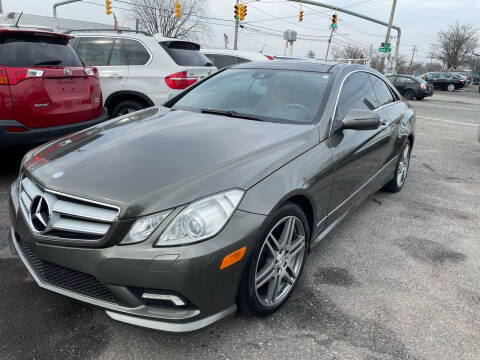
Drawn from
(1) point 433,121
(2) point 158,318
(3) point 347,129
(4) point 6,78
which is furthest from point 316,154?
(1) point 433,121

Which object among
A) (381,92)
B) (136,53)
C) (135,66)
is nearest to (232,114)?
(381,92)

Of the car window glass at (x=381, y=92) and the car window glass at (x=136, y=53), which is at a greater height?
the car window glass at (x=136, y=53)

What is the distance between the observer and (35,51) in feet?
13.7

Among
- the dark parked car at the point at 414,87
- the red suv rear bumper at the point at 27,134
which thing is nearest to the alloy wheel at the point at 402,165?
the red suv rear bumper at the point at 27,134

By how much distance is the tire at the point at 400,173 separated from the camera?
439cm

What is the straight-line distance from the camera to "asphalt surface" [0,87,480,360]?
200 cm

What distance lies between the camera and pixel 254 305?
2.06m

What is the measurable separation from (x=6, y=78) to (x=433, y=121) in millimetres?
11282

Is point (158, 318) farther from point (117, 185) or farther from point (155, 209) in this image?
point (117, 185)

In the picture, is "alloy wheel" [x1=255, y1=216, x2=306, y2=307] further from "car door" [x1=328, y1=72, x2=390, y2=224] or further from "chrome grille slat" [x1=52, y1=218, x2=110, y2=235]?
"chrome grille slat" [x1=52, y1=218, x2=110, y2=235]

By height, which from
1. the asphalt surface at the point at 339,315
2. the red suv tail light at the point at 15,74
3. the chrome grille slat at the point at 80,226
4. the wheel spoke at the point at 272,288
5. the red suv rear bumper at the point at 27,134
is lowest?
the asphalt surface at the point at 339,315

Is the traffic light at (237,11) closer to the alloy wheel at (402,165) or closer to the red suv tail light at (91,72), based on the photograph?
the red suv tail light at (91,72)

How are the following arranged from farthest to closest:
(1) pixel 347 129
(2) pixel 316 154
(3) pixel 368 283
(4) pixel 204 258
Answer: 1. (1) pixel 347 129
2. (3) pixel 368 283
3. (2) pixel 316 154
4. (4) pixel 204 258

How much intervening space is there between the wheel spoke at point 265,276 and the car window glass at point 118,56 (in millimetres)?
4954
